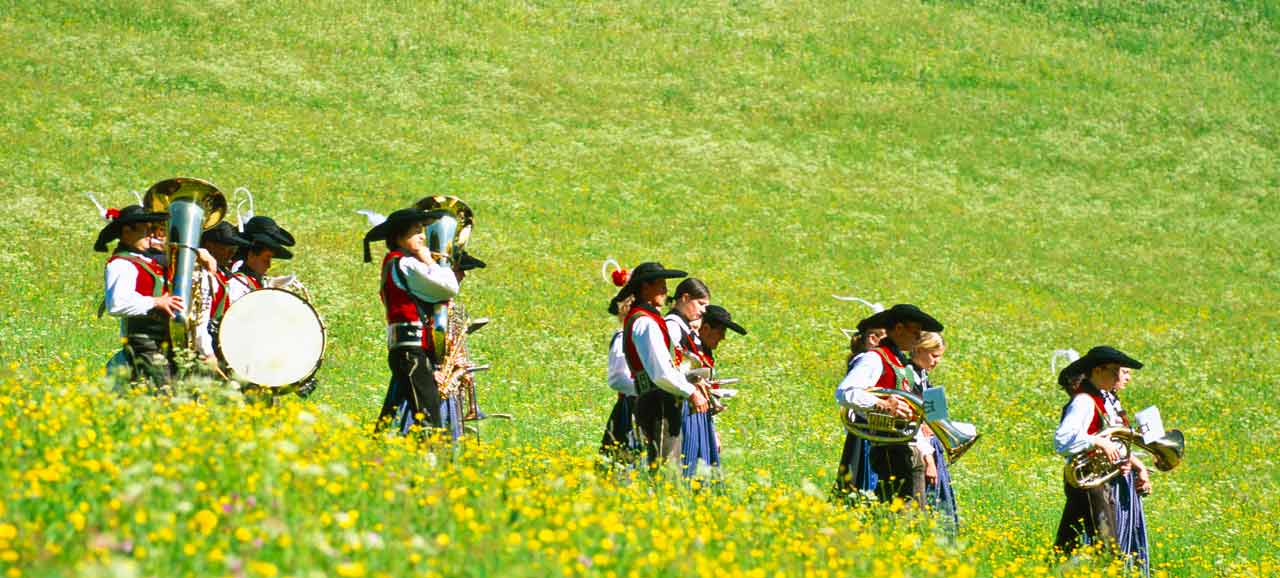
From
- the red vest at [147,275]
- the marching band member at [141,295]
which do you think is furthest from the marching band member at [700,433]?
the red vest at [147,275]

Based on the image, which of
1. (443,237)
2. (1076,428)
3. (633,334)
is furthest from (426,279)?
(1076,428)

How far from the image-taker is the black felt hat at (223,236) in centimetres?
913

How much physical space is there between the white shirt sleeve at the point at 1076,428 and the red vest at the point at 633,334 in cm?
292

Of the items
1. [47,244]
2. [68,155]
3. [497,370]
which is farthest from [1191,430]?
[68,155]

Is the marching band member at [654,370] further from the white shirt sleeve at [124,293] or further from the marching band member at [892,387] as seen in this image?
the white shirt sleeve at [124,293]

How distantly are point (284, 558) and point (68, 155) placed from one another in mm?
23973

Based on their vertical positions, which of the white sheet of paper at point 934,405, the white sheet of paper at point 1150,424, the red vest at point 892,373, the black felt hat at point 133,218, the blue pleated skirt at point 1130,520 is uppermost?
the black felt hat at point 133,218

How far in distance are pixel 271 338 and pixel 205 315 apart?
756 millimetres

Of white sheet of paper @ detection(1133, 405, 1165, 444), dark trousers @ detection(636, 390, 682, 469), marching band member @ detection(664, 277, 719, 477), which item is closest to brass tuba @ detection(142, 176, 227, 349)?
dark trousers @ detection(636, 390, 682, 469)

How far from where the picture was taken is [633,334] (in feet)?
27.7

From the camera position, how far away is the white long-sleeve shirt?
884cm

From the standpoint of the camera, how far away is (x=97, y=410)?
5.84 m

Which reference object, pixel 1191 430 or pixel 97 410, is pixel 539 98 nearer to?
pixel 1191 430

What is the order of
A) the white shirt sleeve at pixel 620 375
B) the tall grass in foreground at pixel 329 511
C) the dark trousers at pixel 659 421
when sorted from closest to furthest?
the tall grass in foreground at pixel 329 511 → the dark trousers at pixel 659 421 → the white shirt sleeve at pixel 620 375
